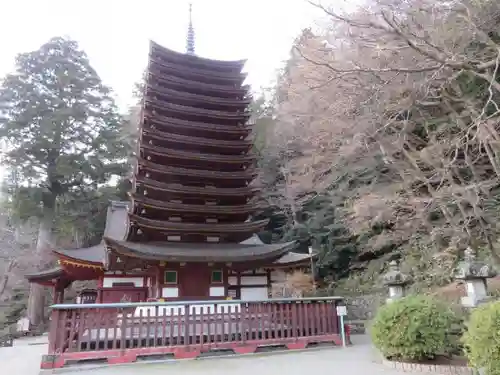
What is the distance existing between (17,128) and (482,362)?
929 inches

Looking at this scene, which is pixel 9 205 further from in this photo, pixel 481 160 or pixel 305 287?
pixel 481 160

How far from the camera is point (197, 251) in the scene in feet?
32.6

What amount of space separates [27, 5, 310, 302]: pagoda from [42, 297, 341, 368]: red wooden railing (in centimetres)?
146

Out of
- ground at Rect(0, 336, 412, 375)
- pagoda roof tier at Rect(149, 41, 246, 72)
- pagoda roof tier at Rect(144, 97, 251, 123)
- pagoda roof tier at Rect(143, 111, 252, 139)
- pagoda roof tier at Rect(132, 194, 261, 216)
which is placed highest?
pagoda roof tier at Rect(149, 41, 246, 72)

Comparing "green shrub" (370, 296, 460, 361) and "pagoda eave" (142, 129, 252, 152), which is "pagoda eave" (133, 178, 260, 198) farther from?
"green shrub" (370, 296, 460, 361)

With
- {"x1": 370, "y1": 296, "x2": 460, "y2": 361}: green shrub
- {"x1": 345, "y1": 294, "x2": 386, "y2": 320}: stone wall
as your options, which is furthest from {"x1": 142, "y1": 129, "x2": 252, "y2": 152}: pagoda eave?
{"x1": 345, "y1": 294, "x2": 386, "y2": 320}: stone wall

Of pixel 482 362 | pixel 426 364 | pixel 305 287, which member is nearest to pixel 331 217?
pixel 305 287

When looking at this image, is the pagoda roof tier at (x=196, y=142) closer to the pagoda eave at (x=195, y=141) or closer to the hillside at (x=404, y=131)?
the pagoda eave at (x=195, y=141)

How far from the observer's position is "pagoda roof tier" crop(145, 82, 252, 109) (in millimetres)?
12253

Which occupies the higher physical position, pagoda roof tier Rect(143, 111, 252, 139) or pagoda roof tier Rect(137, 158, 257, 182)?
pagoda roof tier Rect(143, 111, 252, 139)

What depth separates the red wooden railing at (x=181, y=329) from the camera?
721 cm

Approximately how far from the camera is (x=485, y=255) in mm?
11523

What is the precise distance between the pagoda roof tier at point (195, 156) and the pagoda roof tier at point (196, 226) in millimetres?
2080

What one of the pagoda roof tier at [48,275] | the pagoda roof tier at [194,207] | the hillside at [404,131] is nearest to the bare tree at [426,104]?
the hillside at [404,131]
